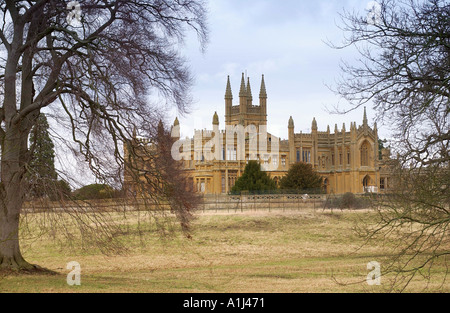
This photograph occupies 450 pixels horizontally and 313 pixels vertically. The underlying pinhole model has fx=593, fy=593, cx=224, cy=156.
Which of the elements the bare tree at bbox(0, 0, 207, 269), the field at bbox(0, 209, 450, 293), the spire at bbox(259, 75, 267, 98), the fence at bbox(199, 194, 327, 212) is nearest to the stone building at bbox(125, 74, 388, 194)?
the spire at bbox(259, 75, 267, 98)

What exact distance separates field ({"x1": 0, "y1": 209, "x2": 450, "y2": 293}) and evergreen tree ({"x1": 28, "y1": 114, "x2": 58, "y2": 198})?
3.33 ft

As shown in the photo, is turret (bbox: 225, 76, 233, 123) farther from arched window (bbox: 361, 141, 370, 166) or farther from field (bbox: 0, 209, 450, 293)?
field (bbox: 0, 209, 450, 293)

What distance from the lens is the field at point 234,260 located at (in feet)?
45.7

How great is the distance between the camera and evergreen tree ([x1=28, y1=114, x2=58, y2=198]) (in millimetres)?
12406

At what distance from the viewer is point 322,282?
15609mm

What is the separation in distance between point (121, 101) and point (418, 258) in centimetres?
1307

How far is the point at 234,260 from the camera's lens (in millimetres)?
22844

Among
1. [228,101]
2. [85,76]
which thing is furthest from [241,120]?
[85,76]

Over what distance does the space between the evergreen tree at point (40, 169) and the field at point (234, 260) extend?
3.33 feet

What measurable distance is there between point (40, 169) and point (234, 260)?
11220mm

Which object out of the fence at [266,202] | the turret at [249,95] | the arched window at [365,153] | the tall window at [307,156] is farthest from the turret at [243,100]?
the fence at [266,202]

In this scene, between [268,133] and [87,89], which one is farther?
[268,133]

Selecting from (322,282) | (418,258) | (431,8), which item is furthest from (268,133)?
(431,8)
